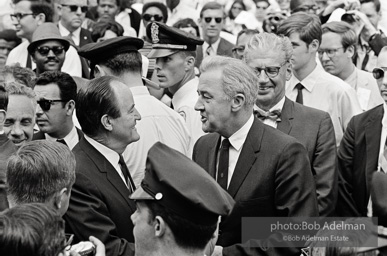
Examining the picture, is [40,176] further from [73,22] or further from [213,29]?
[213,29]

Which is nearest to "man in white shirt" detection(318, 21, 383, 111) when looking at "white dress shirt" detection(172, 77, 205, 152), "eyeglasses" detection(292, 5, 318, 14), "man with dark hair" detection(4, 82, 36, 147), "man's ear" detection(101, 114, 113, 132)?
"white dress shirt" detection(172, 77, 205, 152)

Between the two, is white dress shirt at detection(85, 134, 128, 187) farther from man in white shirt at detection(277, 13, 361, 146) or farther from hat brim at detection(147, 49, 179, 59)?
man in white shirt at detection(277, 13, 361, 146)

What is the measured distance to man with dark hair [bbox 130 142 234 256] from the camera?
137 inches

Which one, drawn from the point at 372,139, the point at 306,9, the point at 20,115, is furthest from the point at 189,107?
the point at 306,9

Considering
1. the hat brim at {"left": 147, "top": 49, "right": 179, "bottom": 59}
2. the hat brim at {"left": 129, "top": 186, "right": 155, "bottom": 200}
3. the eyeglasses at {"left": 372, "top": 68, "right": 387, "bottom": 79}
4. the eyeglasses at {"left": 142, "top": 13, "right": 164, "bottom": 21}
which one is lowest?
the eyeglasses at {"left": 142, "top": 13, "right": 164, "bottom": 21}

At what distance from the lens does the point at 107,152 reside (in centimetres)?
530

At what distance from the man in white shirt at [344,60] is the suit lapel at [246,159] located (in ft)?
12.1

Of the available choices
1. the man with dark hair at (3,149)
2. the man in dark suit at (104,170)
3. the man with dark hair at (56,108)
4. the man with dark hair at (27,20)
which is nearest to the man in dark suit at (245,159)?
the man in dark suit at (104,170)

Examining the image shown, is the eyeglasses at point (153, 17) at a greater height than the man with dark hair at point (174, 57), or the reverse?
the man with dark hair at point (174, 57)

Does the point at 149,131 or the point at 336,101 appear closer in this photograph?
the point at 149,131

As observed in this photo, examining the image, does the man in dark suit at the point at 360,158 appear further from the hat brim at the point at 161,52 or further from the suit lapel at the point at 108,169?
the suit lapel at the point at 108,169

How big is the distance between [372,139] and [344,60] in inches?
90.1

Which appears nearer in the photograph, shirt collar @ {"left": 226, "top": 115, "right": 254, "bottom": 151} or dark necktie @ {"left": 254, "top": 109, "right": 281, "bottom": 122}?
shirt collar @ {"left": 226, "top": 115, "right": 254, "bottom": 151}

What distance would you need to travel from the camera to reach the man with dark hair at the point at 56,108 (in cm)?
697
